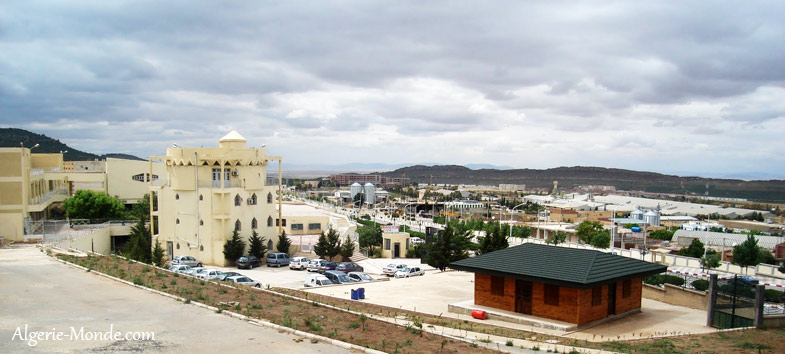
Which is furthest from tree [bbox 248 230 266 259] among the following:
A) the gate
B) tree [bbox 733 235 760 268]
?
tree [bbox 733 235 760 268]

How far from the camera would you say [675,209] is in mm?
173375

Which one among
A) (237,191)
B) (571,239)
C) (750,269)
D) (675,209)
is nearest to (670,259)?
(750,269)

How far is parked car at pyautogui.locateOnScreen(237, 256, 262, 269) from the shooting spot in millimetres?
41062

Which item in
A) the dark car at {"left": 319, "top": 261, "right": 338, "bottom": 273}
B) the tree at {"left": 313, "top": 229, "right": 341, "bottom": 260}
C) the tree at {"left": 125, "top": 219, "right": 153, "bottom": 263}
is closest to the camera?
the tree at {"left": 125, "top": 219, "right": 153, "bottom": 263}

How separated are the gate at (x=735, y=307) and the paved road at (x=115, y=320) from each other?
1372cm

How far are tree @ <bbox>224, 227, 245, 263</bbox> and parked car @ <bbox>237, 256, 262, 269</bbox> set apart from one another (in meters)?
0.78

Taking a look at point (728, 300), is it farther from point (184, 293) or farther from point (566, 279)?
point (184, 293)

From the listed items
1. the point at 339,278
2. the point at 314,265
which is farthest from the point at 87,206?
the point at 339,278

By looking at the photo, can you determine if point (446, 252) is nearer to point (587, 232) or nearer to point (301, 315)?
point (301, 315)

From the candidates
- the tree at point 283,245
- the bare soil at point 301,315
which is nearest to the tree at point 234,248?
the tree at point 283,245

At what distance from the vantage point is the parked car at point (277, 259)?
138ft

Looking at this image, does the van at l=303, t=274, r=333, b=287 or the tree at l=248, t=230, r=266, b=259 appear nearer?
the van at l=303, t=274, r=333, b=287

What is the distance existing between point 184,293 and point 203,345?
6388 millimetres

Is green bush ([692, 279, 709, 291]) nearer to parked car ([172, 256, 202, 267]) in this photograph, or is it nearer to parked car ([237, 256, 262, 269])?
parked car ([237, 256, 262, 269])
